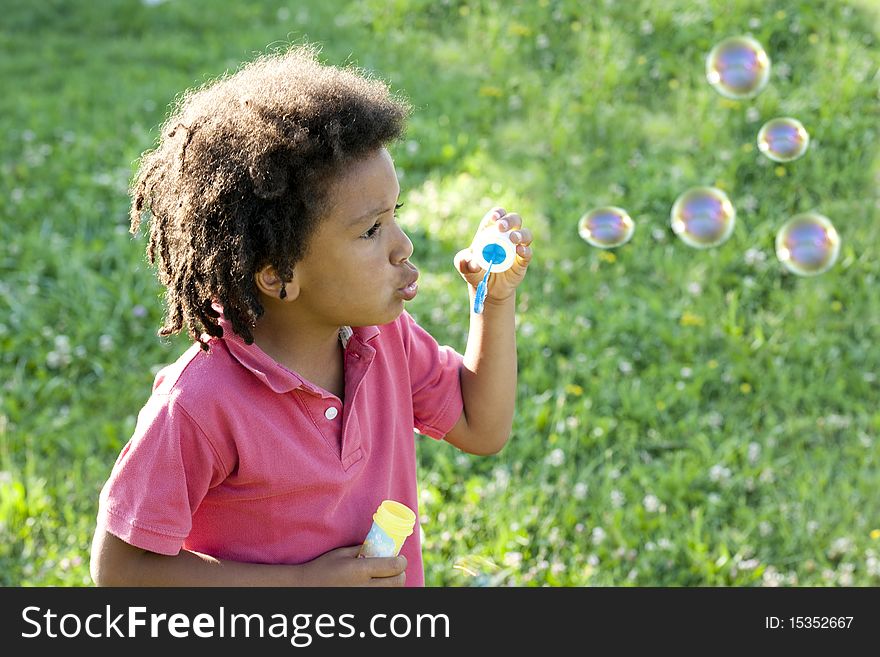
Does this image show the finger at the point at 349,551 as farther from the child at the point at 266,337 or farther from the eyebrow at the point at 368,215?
the eyebrow at the point at 368,215

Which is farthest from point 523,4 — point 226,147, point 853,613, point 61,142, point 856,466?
point 226,147

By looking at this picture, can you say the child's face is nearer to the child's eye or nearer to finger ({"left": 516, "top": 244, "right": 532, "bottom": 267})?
the child's eye

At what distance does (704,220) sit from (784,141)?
28 cm

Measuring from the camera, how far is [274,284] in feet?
5.32

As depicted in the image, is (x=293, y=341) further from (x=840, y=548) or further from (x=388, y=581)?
(x=840, y=548)

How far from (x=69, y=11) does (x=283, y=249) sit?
537cm

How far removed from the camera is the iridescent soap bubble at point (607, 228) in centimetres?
254

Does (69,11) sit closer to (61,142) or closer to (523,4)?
(61,142)

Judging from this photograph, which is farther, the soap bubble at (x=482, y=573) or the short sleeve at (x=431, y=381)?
the soap bubble at (x=482, y=573)

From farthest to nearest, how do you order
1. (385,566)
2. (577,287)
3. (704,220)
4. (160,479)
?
(577,287) → (704,220) → (385,566) → (160,479)

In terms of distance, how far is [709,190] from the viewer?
2.88 metres

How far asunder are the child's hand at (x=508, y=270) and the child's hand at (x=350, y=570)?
1.46 ft

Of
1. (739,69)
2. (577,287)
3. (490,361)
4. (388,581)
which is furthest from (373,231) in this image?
(577,287)

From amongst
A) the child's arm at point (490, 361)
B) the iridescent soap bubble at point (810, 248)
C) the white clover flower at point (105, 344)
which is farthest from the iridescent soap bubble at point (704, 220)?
the white clover flower at point (105, 344)
